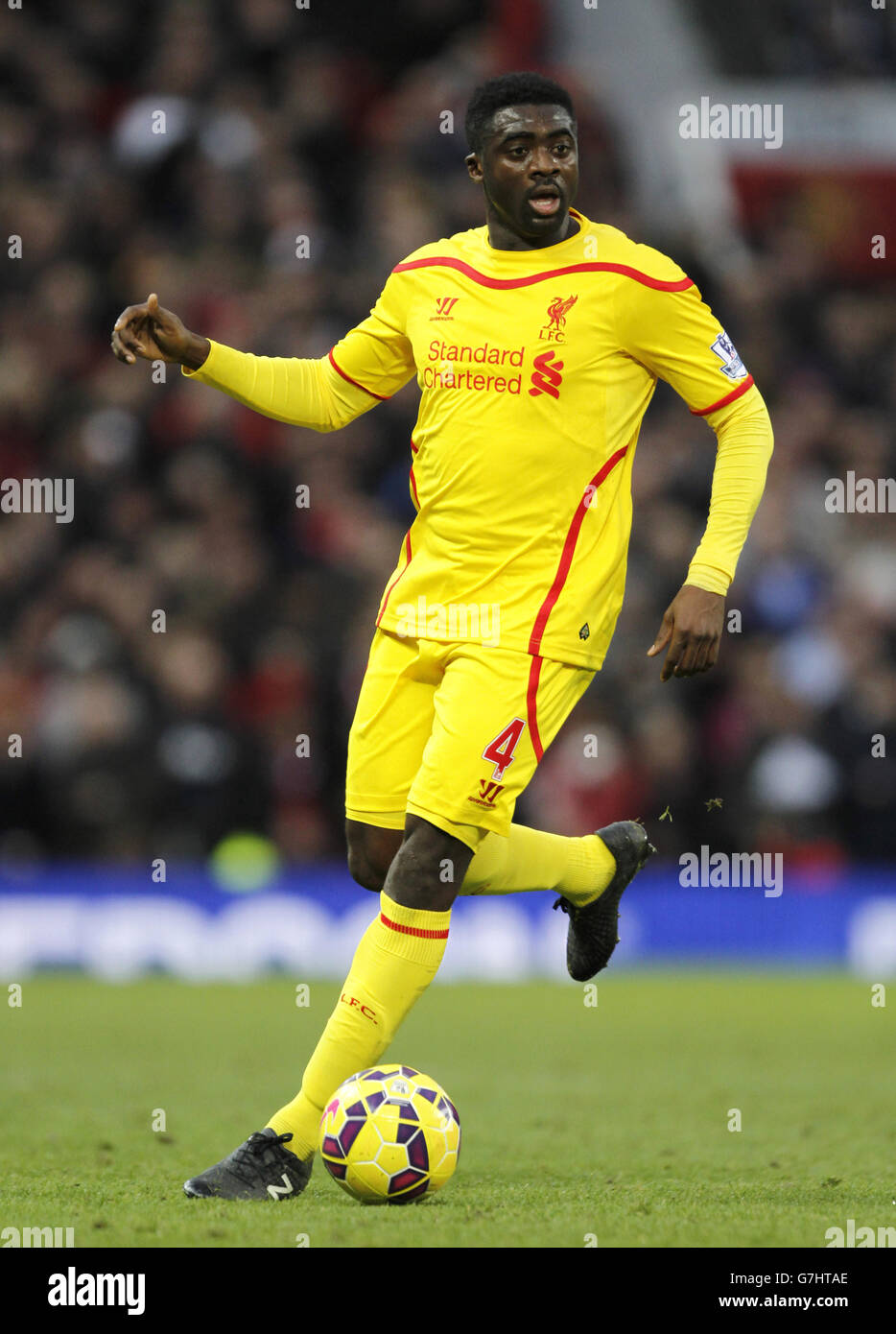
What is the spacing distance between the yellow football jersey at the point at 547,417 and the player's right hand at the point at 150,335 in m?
0.68

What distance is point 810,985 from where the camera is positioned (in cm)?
1123

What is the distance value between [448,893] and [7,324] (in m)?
8.92

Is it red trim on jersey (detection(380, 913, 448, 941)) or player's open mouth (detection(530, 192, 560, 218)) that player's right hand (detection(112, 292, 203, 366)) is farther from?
red trim on jersey (detection(380, 913, 448, 941))

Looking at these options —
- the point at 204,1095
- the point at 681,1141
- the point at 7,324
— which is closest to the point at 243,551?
the point at 7,324

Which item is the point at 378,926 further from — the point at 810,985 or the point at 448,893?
the point at 810,985

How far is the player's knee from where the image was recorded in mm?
5539

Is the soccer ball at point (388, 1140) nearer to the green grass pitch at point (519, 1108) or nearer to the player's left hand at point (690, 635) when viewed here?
the green grass pitch at point (519, 1108)

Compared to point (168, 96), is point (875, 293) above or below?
below

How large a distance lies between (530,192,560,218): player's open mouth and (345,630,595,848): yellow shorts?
3.70ft

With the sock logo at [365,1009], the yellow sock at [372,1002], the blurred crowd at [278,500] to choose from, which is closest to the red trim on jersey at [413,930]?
the yellow sock at [372,1002]

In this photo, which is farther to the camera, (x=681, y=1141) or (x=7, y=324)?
(x=7, y=324)

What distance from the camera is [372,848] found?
5.56 meters

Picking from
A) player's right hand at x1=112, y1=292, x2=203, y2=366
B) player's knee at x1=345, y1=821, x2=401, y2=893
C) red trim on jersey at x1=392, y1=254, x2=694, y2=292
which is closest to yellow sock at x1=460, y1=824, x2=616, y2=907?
player's knee at x1=345, y1=821, x2=401, y2=893

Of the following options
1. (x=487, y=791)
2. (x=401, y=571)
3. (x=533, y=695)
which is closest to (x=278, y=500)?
(x=401, y=571)
